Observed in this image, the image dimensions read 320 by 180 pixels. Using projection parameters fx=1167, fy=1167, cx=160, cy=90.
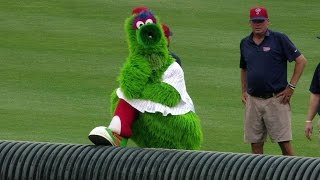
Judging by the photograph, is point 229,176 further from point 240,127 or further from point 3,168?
point 240,127

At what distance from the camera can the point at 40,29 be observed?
2055 centimetres

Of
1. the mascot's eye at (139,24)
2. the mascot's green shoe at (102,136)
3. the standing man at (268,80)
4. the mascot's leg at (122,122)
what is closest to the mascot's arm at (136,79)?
the mascot's leg at (122,122)

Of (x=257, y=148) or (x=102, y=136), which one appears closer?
(x=102, y=136)

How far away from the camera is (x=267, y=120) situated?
476 inches

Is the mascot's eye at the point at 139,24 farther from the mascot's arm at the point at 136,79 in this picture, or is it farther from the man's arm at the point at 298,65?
the man's arm at the point at 298,65

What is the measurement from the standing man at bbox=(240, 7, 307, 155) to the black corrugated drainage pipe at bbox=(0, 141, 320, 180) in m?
3.04

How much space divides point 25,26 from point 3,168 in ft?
37.6

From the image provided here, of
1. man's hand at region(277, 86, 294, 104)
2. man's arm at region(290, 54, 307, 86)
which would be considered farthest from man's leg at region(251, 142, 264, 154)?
man's arm at region(290, 54, 307, 86)

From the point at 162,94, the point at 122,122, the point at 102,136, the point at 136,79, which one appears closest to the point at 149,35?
the point at 136,79

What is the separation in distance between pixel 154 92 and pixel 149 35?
486mm

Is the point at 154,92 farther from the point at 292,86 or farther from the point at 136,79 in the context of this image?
the point at 292,86

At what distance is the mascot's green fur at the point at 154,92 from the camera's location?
9.84 m

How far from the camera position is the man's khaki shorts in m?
12.0

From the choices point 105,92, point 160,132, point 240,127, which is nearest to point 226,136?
point 240,127
